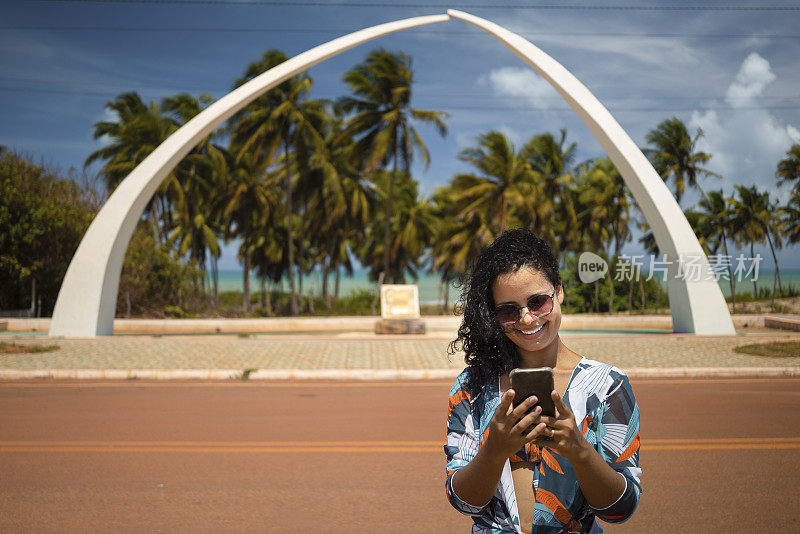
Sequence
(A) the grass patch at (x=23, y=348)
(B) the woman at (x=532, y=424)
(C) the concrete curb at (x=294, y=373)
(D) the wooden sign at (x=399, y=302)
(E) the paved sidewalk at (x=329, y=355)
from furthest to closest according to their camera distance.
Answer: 1. (D) the wooden sign at (x=399, y=302)
2. (A) the grass patch at (x=23, y=348)
3. (E) the paved sidewalk at (x=329, y=355)
4. (C) the concrete curb at (x=294, y=373)
5. (B) the woman at (x=532, y=424)

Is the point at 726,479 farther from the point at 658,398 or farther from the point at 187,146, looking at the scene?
the point at 187,146

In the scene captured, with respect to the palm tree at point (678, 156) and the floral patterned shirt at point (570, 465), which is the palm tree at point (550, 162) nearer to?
the palm tree at point (678, 156)

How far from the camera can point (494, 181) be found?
113ft

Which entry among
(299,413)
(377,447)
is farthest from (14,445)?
(377,447)

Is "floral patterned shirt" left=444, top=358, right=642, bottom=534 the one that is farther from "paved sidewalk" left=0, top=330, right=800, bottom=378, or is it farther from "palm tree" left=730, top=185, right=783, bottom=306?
"palm tree" left=730, top=185, right=783, bottom=306

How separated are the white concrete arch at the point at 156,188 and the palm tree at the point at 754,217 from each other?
1572 centimetres

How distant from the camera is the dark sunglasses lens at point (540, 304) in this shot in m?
1.65

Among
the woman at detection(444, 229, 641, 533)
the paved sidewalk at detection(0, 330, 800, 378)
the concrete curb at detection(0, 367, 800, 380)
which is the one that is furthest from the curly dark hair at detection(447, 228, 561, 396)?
the concrete curb at detection(0, 367, 800, 380)

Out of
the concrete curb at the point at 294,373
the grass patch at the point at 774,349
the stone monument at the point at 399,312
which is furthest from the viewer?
the stone monument at the point at 399,312

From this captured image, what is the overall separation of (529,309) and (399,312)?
673 inches

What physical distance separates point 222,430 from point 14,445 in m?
1.93

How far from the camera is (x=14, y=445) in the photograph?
6.22 m


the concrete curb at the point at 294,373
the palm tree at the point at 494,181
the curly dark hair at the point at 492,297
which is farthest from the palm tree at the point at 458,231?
the curly dark hair at the point at 492,297

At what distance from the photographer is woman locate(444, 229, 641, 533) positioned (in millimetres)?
1503
